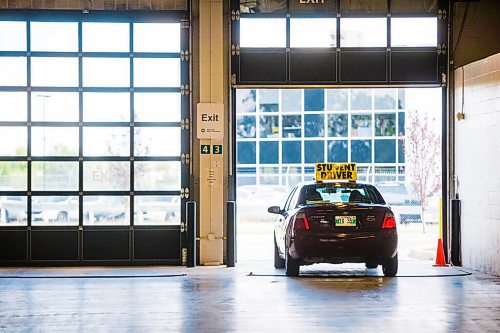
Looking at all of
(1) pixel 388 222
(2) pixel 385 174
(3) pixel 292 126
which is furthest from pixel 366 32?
(3) pixel 292 126

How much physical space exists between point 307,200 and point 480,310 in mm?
4909

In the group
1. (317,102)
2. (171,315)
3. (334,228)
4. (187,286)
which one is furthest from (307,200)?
(317,102)

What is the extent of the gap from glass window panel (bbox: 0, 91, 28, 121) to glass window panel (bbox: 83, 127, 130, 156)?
124cm

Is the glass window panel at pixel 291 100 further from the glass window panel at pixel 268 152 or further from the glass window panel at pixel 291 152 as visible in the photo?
the glass window panel at pixel 268 152

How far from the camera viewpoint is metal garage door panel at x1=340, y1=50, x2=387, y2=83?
18.2 m

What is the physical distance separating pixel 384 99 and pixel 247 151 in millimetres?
4871

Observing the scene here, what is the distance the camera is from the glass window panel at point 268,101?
3103 centimetres

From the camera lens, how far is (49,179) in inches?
712

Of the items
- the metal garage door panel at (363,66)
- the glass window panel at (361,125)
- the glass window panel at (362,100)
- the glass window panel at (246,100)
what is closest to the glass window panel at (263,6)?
the metal garage door panel at (363,66)

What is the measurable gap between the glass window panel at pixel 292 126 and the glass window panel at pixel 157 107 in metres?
12.8

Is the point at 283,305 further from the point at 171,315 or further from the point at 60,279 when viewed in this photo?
the point at 60,279

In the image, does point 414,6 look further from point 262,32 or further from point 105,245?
point 105,245

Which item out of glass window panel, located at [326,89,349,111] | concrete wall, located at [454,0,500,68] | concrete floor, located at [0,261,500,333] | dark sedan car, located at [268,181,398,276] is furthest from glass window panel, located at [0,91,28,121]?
glass window panel, located at [326,89,349,111]

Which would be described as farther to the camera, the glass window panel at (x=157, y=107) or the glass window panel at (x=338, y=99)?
the glass window panel at (x=338, y=99)
